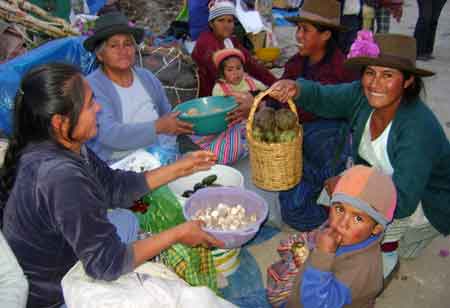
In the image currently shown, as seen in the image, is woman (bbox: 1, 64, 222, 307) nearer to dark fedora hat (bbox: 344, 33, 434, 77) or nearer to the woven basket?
the woven basket

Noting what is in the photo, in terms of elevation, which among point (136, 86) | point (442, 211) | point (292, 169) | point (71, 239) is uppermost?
point (136, 86)

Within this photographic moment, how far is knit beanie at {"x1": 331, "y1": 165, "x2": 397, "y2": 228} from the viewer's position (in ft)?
6.48

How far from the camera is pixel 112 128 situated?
333 centimetres

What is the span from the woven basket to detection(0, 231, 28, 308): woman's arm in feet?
5.32

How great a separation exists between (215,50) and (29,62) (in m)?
1.77

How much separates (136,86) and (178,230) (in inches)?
68.2

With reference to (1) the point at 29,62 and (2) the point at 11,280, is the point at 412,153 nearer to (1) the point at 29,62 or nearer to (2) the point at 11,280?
(2) the point at 11,280

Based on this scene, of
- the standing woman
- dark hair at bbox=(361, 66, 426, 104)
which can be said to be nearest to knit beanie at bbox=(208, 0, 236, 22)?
dark hair at bbox=(361, 66, 426, 104)

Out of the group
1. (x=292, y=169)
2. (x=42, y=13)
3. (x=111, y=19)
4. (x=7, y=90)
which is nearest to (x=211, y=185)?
(x=292, y=169)

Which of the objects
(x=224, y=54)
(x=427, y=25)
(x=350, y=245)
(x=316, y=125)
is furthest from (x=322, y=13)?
(x=427, y=25)

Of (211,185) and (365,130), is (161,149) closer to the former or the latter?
(211,185)

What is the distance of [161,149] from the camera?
3.64 meters

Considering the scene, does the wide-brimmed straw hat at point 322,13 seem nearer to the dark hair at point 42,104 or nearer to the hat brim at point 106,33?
the hat brim at point 106,33

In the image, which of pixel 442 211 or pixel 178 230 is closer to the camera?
pixel 178 230
